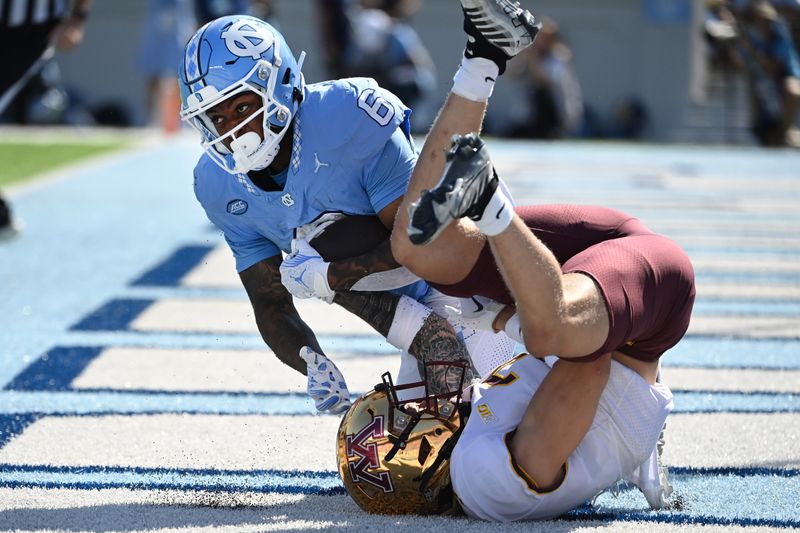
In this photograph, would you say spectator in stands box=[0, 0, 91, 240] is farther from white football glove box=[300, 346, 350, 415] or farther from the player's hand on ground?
the player's hand on ground

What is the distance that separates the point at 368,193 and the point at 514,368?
26.9 inches

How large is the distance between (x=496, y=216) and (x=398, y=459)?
0.68 m

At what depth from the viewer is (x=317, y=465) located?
3.39 m

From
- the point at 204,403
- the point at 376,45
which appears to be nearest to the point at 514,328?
the point at 204,403

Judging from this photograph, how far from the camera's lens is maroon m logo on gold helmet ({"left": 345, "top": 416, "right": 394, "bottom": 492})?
2.93 meters

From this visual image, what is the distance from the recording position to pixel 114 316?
17.6 ft

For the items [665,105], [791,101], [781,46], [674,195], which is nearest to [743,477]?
[674,195]

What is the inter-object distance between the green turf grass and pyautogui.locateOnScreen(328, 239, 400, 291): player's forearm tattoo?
683 centimetres

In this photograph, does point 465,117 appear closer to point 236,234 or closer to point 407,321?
point 407,321

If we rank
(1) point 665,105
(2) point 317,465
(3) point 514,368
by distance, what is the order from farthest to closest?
(1) point 665,105 < (2) point 317,465 < (3) point 514,368

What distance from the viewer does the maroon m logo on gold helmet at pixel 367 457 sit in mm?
2932

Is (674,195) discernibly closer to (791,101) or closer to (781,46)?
(781,46)

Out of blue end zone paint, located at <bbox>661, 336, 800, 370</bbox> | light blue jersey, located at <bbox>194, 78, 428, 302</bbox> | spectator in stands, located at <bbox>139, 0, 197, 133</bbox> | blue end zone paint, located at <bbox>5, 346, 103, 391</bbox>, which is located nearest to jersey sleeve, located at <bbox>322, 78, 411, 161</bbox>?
light blue jersey, located at <bbox>194, 78, 428, 302</bbox>

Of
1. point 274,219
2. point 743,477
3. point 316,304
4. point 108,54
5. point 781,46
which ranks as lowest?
point 108,54
